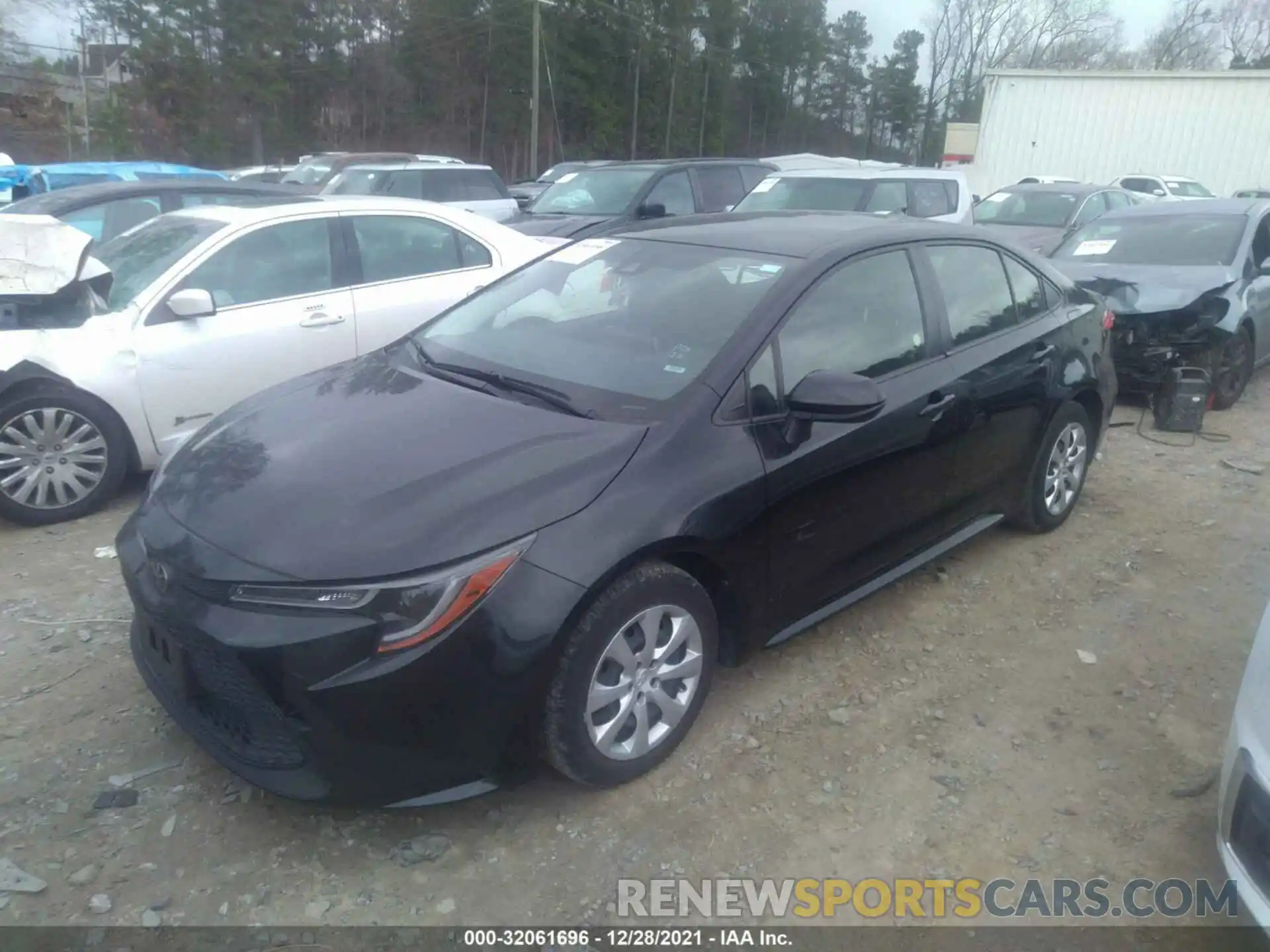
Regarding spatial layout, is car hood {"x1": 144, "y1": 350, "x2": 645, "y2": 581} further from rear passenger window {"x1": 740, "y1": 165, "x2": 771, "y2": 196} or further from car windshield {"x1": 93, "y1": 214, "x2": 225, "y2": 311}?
rear passenger window {"x1": 740, "y1": 165, "x2": 771, "y2": 196}

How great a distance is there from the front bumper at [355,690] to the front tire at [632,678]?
11 centimetres

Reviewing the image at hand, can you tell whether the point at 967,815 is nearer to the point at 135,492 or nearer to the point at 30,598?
the point at 30,598

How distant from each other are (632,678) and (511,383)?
1.10 m

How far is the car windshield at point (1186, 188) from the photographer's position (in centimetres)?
2084

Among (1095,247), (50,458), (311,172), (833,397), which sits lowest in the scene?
(50,458)

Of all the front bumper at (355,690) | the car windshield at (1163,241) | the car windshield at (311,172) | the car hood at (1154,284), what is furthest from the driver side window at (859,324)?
the car windshield at (311,172)

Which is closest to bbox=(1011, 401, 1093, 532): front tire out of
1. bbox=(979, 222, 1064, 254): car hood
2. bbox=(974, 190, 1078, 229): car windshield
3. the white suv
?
bbox=(979, 222, 1064, 254): car hood

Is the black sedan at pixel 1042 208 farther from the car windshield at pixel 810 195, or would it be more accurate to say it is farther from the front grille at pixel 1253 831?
the front grille at pixel 1253 831

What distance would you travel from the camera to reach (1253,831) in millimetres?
2236

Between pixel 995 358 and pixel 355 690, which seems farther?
pixel 995 358

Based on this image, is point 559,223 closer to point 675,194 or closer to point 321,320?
point 675,194

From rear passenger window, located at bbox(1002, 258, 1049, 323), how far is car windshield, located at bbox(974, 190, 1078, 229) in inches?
328

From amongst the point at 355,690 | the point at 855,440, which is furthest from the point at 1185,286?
the point at 355,690

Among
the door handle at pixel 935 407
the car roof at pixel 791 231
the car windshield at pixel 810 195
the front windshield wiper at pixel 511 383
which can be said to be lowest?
the door handle at pixel 935 407
